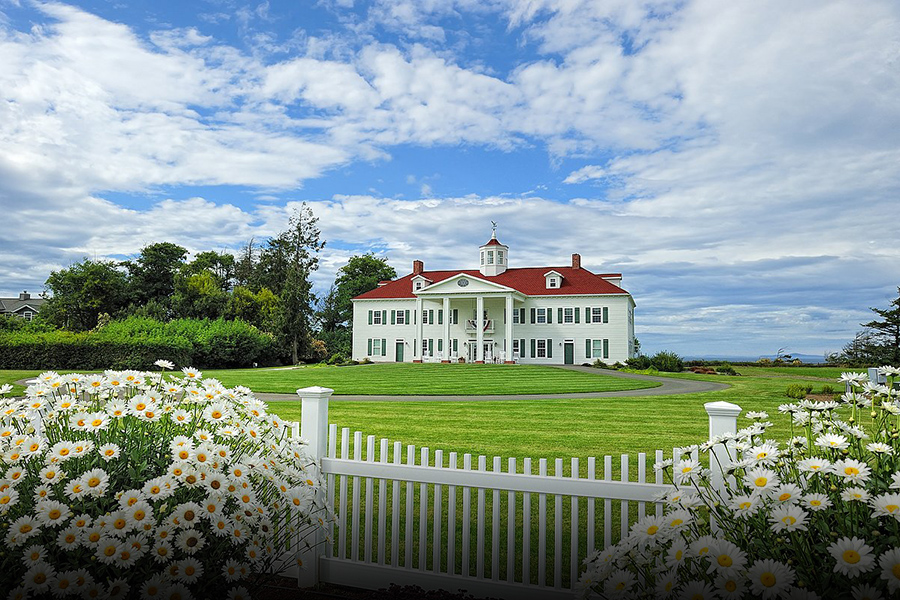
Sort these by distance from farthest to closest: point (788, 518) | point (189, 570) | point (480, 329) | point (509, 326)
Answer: point (509, 326)
point (480, 329)
point (189, 570)
point (788, 518)

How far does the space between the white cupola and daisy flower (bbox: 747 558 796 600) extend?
144ft

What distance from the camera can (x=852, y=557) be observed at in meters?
2.25

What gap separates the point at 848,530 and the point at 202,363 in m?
40.3

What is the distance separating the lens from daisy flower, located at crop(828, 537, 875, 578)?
2.22 m

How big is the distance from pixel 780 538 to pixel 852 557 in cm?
32

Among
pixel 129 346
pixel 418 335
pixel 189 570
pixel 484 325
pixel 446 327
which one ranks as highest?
pixel 484 325

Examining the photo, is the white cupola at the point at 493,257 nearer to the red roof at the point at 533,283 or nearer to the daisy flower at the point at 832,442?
the red roof at the point at 533,283

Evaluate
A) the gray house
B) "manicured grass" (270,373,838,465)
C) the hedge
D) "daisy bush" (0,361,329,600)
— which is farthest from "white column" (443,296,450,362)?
the gray house

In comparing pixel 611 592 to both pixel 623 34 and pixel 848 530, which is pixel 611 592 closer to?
pixel 848 530

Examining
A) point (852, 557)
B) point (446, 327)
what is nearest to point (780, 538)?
point (852, 557)

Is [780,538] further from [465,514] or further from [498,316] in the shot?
[498,316]

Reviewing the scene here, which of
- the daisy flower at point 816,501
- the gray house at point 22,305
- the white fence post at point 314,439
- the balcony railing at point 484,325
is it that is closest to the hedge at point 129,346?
the balcony railing at point 484,325

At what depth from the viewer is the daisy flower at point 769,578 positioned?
7.29 feet

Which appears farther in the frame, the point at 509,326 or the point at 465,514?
the point at 509,326
